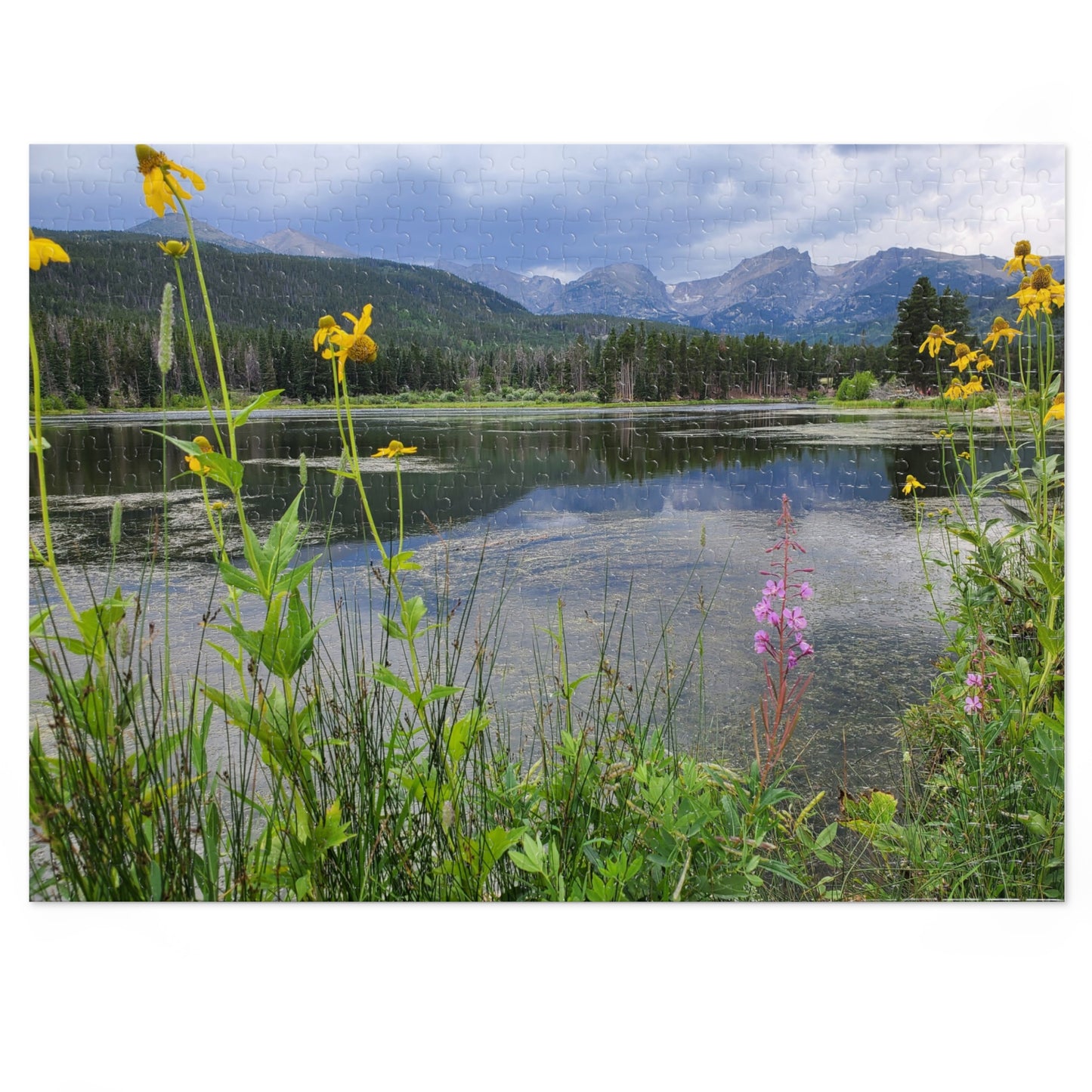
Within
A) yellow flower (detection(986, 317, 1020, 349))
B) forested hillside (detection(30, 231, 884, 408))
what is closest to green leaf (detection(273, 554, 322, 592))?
forested hillside (detection(30, 231, 884, 408))

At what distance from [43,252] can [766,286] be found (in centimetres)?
219

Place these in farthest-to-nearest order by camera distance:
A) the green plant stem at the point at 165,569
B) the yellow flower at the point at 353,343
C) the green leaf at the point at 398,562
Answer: the green plant stem at the point at 165,569
the yellow flower at the point at 353,343
the green leaf at the point at 398,562

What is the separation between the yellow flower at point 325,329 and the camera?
2066 millimetres

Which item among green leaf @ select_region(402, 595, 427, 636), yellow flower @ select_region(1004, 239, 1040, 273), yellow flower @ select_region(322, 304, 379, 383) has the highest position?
yellow flower @ select_region(1004, 239, 1040, 273)

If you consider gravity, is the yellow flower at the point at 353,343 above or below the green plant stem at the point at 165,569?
above

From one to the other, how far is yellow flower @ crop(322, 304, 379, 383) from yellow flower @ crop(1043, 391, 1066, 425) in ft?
6.72

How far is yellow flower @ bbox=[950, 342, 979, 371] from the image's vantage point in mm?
2523

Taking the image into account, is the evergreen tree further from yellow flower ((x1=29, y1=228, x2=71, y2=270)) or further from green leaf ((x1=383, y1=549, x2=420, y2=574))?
yellow flower ((x1=29, y1=228, x2=71, y2=270))

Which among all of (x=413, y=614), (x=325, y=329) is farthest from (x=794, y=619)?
(x=325, y=329)

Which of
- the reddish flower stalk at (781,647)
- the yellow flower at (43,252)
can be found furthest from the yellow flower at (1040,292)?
the yellow flower at (43,252)

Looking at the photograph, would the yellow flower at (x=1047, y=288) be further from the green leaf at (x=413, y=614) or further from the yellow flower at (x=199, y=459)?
the yellow flower at (x=199, y=459)

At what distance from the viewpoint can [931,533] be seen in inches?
109

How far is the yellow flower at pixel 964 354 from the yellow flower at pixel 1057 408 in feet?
0.90

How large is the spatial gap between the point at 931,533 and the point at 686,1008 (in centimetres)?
179
